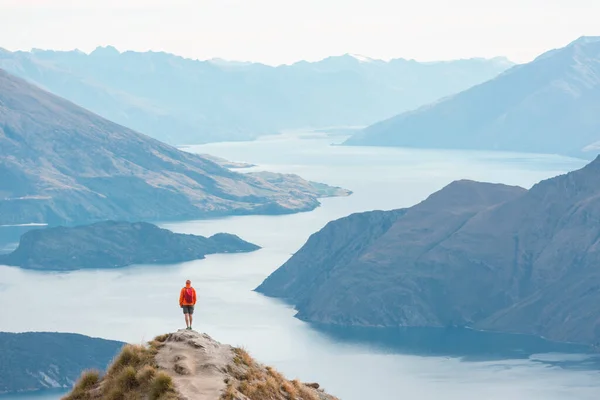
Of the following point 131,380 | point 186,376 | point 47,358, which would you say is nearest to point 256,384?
point 186,376

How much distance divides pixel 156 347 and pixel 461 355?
440 feet

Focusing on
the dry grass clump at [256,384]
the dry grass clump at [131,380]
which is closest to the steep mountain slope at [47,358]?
the dry grass clump at [256,384]

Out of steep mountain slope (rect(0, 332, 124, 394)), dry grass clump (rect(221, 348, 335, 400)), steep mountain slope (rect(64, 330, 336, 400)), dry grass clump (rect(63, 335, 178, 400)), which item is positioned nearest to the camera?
Result: dry grass clump (rect(63, 335, 178, 400))

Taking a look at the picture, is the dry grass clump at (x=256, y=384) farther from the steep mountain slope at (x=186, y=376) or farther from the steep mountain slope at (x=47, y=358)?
the steep mountain slope at (x=47, y=358)

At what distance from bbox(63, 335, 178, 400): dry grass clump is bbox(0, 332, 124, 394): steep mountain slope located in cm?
11124

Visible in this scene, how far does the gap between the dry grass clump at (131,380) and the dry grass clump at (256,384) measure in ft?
5.39

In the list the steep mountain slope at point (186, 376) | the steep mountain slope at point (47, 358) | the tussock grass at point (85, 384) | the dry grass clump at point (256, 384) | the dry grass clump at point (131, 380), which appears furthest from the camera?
the steep mountain slope at point (47, 358)

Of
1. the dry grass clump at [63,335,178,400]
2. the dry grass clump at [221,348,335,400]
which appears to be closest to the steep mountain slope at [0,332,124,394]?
the dry grass clump at [221,348,335,400]

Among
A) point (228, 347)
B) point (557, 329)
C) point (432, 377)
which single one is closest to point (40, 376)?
point (432, 377)

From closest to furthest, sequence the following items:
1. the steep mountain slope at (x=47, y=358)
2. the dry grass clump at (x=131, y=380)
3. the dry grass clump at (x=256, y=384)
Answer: the dry grass clump at (x=131, y=380) → the dry grass clump at (x=256, y=384) → the steep mountain slope at (x=47, y=358)

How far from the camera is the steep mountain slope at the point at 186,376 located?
110ft

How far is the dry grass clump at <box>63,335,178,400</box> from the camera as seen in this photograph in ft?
109

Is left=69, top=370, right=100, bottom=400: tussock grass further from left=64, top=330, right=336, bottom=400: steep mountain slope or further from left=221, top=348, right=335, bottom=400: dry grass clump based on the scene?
left=221, top=348, right=335, bottom=400: dry grass clump

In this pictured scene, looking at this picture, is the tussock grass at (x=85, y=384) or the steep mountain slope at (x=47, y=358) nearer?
the tussock grass at (x=85, y=384)
